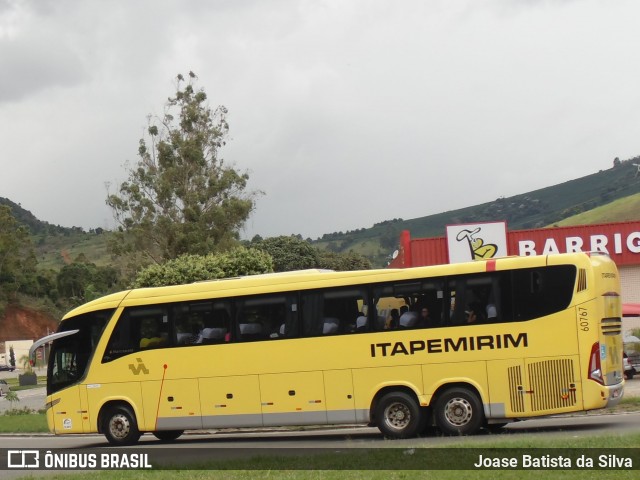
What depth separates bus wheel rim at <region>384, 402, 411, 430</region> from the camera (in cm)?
1853

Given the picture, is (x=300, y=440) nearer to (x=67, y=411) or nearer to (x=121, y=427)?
(x=121, y=427)

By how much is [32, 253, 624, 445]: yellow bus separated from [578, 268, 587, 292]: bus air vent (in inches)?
0.7

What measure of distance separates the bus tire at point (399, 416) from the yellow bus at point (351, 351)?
0.08 feet

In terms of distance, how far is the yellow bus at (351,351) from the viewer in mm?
17516

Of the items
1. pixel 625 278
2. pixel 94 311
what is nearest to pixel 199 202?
pixel 625 278

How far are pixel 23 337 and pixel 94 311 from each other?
101490 millimetres

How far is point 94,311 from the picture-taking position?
21609mm

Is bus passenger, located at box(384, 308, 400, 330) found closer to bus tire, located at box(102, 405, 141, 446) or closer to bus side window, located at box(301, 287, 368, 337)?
bus side window, located at box(301, 287, 368, 337)

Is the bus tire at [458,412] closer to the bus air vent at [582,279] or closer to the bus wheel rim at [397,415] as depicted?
the bus wheel rim at [397,415]

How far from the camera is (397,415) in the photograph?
61.3ft

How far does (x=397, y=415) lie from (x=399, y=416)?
0.05 metres

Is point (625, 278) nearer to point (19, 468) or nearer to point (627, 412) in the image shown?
point (627, 412)

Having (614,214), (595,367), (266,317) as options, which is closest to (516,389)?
(595,367)

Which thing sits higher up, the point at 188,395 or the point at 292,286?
the point at 292,286
